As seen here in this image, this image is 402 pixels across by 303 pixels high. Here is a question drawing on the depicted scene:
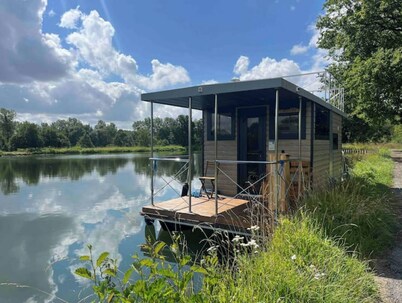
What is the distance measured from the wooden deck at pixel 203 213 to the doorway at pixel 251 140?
43.0 inches

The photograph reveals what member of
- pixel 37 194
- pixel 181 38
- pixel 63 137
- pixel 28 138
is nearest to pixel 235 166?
pixel 37 194

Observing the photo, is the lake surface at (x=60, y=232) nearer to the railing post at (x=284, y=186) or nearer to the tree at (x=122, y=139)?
the railing post at (x=284, y=186)

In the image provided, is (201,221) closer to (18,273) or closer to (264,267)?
(264,267)

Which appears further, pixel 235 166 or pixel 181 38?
pixel 181 38

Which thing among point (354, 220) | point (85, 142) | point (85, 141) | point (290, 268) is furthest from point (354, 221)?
point (85, 141)

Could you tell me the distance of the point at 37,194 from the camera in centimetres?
1325

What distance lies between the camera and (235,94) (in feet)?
19.8

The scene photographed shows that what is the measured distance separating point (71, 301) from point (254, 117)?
537 centimetres

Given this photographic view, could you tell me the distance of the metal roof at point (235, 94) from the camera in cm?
503

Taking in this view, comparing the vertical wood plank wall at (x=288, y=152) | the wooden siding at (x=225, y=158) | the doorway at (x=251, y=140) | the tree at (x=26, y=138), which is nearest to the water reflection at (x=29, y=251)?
the wooden siding at (x=225, y=158)

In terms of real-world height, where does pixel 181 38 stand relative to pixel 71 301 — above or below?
above

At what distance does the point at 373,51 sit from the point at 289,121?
25.7 feet

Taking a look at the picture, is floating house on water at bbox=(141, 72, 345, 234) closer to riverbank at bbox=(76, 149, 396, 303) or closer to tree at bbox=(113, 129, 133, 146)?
riverbank at bbox=(76, 149, 396, 303)

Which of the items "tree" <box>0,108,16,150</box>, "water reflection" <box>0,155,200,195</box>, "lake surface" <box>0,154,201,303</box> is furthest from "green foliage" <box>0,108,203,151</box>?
"lake surface" <box>0,154,201,303</box>
